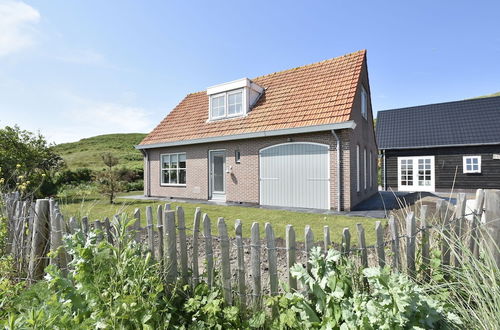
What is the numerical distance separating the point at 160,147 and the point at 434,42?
14.4 metres

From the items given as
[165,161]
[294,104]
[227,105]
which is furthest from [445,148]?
[165,161]

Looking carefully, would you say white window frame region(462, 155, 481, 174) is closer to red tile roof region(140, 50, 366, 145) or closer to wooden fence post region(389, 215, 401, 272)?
red tile roof region(140, 50, 366, 145)

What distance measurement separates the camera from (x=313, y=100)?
9.86m

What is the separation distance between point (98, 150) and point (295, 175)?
3872cm

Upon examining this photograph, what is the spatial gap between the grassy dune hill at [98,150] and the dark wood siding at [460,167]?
1036 inches

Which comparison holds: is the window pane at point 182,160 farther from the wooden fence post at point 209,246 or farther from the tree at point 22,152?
the wooden fence post at point 209,246

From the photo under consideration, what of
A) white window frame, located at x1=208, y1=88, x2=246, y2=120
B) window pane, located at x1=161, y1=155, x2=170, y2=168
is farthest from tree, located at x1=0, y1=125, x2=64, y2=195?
white window frame, located at x1=208, y1=88, x2=246, y2=120

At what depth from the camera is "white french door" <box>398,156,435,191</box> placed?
1576cm

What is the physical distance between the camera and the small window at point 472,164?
14742 mm

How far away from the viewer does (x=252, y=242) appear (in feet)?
7.54

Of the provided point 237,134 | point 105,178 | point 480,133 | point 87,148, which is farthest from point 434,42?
point 87,148

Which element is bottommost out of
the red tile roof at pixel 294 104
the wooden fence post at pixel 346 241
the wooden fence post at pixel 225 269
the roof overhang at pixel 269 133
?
the wooden fence post at pixel 225 269

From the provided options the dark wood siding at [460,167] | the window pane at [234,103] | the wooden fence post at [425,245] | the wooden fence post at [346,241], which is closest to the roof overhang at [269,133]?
the window pane at [234,103]

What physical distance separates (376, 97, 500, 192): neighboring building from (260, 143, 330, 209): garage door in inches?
402
